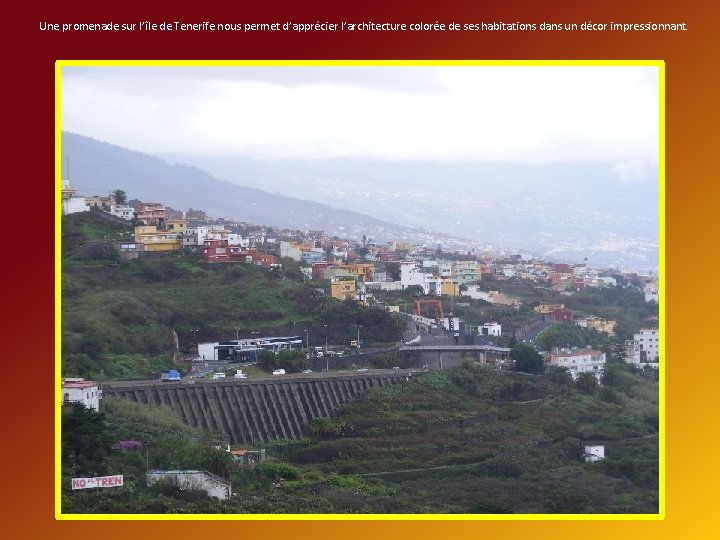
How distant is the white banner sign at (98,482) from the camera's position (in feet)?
26.0

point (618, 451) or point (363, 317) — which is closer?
point (618, 451)

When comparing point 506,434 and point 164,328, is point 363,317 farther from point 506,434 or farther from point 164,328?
point 506,434

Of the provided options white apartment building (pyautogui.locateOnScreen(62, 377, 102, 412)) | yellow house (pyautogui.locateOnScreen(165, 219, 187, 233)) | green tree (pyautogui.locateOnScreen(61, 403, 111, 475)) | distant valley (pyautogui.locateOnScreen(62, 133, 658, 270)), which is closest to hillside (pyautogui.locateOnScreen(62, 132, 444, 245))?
distant valley (pyautogui.locateOnScreen(62, 133, 658, 270))

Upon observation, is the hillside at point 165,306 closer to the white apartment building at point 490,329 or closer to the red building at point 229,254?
the red building at point 229,254

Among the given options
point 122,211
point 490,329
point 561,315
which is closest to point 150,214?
point 122,211

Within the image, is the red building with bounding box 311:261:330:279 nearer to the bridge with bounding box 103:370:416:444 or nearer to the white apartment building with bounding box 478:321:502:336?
the white apartment building with bounding box 478:321:502:336

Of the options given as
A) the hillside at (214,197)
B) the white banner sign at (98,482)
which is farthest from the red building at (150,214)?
the white banner sign at (98,482)

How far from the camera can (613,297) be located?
17016mm

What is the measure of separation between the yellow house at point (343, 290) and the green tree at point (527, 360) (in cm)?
348

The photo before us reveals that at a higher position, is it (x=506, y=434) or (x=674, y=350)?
(x=674, y=350)

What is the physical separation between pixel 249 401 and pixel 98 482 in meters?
3.73

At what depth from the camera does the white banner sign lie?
792 cm

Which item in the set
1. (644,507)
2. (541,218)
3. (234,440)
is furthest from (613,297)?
(644,507)

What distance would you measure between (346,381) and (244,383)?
130cm
